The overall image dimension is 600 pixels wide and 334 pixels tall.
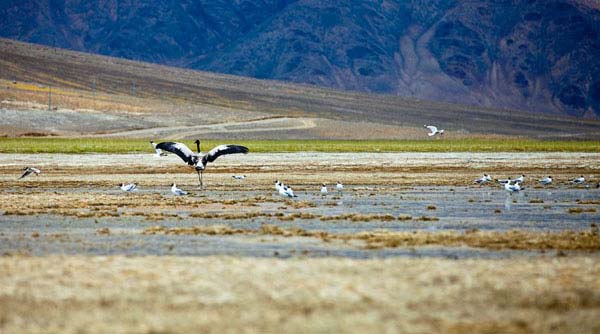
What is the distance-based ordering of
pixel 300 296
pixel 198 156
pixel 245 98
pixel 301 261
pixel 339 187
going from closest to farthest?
pixel 300 296 < pixel 301 261 < pixel 198 156 < pixel 339 187 < pixel 245 98

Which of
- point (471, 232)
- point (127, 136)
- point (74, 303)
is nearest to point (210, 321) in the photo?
point (74, 303)

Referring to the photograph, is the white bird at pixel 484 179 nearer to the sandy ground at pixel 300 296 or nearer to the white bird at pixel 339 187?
the white bird at pixel 339 187

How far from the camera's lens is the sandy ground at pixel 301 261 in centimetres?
1021

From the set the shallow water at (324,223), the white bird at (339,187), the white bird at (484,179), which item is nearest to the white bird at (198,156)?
the shallow water at (324,223)

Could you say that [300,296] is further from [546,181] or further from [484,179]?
[546,181]

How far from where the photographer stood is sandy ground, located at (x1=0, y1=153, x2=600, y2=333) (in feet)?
33.5

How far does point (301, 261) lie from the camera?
1394cm

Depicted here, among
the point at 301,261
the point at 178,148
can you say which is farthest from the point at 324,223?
the point at 178,148

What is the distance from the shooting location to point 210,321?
998 cm

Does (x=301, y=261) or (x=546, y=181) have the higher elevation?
(x=546, y=181)

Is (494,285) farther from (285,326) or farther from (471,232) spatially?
(471,232)

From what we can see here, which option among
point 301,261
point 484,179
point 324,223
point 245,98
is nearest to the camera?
point 301,261

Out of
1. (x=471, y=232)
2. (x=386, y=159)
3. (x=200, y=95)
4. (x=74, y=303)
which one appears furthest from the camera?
(x=200, y=95)

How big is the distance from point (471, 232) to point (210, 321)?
8985 millimetres
